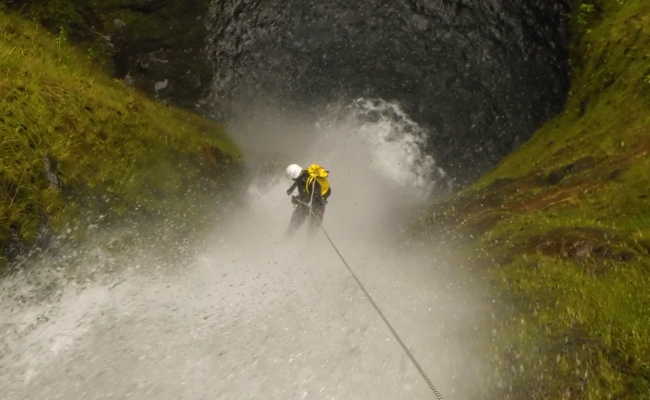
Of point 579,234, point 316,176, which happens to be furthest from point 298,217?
point 579,234

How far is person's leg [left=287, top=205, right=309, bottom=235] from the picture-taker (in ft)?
47.6

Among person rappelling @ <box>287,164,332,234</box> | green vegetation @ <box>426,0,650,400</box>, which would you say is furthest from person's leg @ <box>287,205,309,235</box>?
green vegetation @ <box>426,0,650,400</box>

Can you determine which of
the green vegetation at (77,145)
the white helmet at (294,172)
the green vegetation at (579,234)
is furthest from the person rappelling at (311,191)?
the green vegetation at (579,234)

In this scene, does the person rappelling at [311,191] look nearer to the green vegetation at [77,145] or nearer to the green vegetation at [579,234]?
the green vegetation at [77,145]

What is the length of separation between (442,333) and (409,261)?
4065 mm

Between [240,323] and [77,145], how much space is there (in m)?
7.04

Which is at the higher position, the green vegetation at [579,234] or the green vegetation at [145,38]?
the green vegetation at [145,38]

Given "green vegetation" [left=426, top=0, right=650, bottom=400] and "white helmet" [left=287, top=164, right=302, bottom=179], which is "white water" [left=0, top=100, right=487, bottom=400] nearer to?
"green vegetation" [left=426, top=0, right=650, bottom=400]

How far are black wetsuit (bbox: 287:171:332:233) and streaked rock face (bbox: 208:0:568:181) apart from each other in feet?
20.2

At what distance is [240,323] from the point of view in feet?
35.2

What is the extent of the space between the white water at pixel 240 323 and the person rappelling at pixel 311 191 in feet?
3.49

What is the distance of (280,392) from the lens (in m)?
8.76

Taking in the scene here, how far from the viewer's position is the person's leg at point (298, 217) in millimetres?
14516

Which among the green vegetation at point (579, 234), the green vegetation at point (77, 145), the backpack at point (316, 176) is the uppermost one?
the green vegetation at point (77, 145)
